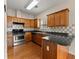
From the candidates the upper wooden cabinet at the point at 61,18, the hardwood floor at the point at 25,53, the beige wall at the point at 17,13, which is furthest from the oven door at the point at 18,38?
the upper wooden cabinet at the point at 61,18

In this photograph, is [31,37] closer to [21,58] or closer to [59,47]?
[21,58]

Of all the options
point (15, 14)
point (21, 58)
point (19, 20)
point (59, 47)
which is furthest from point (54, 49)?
point (15, 14)

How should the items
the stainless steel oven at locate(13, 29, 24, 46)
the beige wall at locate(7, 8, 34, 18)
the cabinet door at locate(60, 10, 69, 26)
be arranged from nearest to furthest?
the cabinet door at locate(60, 10, 69, 26) < the stainless steel oven at locate(13, 29, 24, 46) < the beige wall at locate(7, 8, 34, 18)

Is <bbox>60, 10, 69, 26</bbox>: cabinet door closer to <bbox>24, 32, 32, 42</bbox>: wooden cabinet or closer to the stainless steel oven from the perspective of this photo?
the stainless steel oven

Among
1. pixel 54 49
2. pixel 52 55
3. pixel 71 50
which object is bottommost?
pixel 71 50

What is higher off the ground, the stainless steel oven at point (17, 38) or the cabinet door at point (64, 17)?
the cabinet door at point (64, 17)

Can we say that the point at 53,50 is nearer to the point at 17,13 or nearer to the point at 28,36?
the point at 28,36

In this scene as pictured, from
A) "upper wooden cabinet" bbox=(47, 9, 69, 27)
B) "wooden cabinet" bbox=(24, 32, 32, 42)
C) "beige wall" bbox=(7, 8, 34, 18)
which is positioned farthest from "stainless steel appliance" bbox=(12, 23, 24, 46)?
"upper wooden cabinet" bbox=(47, 9, 69, 27)

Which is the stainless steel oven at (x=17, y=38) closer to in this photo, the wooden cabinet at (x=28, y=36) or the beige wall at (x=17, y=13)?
the wooden cabinet at (x=28, y=36)

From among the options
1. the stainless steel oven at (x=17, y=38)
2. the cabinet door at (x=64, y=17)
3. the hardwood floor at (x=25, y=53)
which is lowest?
the hardwood floor at (x=25, y=53)

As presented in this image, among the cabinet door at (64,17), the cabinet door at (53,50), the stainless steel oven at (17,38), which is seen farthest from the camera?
the stainless steel oven at (17,38)
